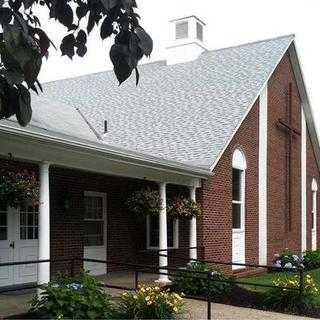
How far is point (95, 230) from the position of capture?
15.0 metres

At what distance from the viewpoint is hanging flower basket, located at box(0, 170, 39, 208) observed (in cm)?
905

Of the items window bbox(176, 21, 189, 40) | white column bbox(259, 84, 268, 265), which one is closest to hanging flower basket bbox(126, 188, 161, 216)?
white column bbox(259, 84, 268, 265)

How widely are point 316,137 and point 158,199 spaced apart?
14390 mm

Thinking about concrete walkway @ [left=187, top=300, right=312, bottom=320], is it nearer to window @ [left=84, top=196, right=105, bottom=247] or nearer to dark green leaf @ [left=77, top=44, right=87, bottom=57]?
window @ [left=84, top=196, right=105, bottom=247]

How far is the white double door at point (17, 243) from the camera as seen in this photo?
1227 centimetres

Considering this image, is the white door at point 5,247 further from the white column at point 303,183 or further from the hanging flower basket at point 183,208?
the white column at point 303,183

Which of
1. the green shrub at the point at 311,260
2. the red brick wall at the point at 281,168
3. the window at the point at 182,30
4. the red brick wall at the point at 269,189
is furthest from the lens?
the window at the point at 182,30

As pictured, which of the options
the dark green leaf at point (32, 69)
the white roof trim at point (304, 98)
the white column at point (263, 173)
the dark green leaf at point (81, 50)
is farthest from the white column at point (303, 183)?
the dark green leaf at point (32, 69)

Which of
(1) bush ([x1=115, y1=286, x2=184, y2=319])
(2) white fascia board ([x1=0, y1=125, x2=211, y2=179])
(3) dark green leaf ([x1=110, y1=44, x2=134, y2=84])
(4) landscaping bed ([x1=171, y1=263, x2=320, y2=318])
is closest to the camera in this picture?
(3) dark green leaf ([x1=110, y1=44, x2=134, y2=84])

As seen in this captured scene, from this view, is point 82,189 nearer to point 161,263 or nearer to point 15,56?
point 161,263

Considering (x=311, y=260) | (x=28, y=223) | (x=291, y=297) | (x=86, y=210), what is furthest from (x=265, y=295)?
(x=311, y=260)

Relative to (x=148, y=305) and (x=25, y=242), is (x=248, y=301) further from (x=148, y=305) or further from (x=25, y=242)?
(x=25, y=242)

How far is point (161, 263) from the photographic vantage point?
44.4ft

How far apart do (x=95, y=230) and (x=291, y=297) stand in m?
5.71
